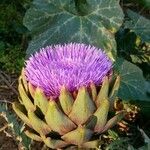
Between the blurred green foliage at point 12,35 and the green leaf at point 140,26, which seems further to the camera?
the blurred green foliage at point 12,35

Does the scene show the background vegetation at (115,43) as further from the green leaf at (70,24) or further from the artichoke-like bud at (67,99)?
the artichoke-like bud at (67,99)

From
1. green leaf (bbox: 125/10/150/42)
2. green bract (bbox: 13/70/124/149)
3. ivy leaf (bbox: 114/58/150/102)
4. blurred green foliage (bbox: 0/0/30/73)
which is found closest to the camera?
green bract (bbox: 13/70/124/149)

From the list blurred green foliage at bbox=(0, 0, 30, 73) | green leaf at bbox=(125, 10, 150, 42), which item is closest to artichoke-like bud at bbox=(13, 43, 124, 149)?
green leaf at bbox=(125, 10, 150, 42)

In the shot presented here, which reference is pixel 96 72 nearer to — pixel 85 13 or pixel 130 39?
pixel 85 13

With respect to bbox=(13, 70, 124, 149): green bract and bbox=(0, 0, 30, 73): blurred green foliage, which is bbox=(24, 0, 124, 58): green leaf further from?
bbox=(13, 70, 124, 149): green bract

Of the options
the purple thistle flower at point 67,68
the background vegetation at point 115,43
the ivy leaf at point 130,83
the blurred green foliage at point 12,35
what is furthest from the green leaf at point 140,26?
the purple thistle flower at point 67,68

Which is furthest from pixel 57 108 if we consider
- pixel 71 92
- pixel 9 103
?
pixel 9 103

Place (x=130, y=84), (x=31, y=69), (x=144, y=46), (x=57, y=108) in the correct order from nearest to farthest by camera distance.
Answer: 1. (x=57, y=108)
2. (x=31, y=69)
3. (x=130, y=84)
4. (x=144, y=46)

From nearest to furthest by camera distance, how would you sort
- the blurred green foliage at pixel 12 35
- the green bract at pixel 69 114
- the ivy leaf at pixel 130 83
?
the green bract at pixel 69 114
the ivy leaf at pixel 130 83
the blurred green foliage at pixel 12 35

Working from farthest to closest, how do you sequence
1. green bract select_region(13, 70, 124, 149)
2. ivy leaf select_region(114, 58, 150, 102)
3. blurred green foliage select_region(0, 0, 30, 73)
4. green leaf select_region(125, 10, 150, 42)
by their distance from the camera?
1. blurred green foliage select_region(0, 0, 30, 73)
2. green leaf select_region(125, 10, 150, 42)
3. ivy leaf select_region(114, 58, 150, 102)
4. green bract select_region(13, 70, 124, 149)
